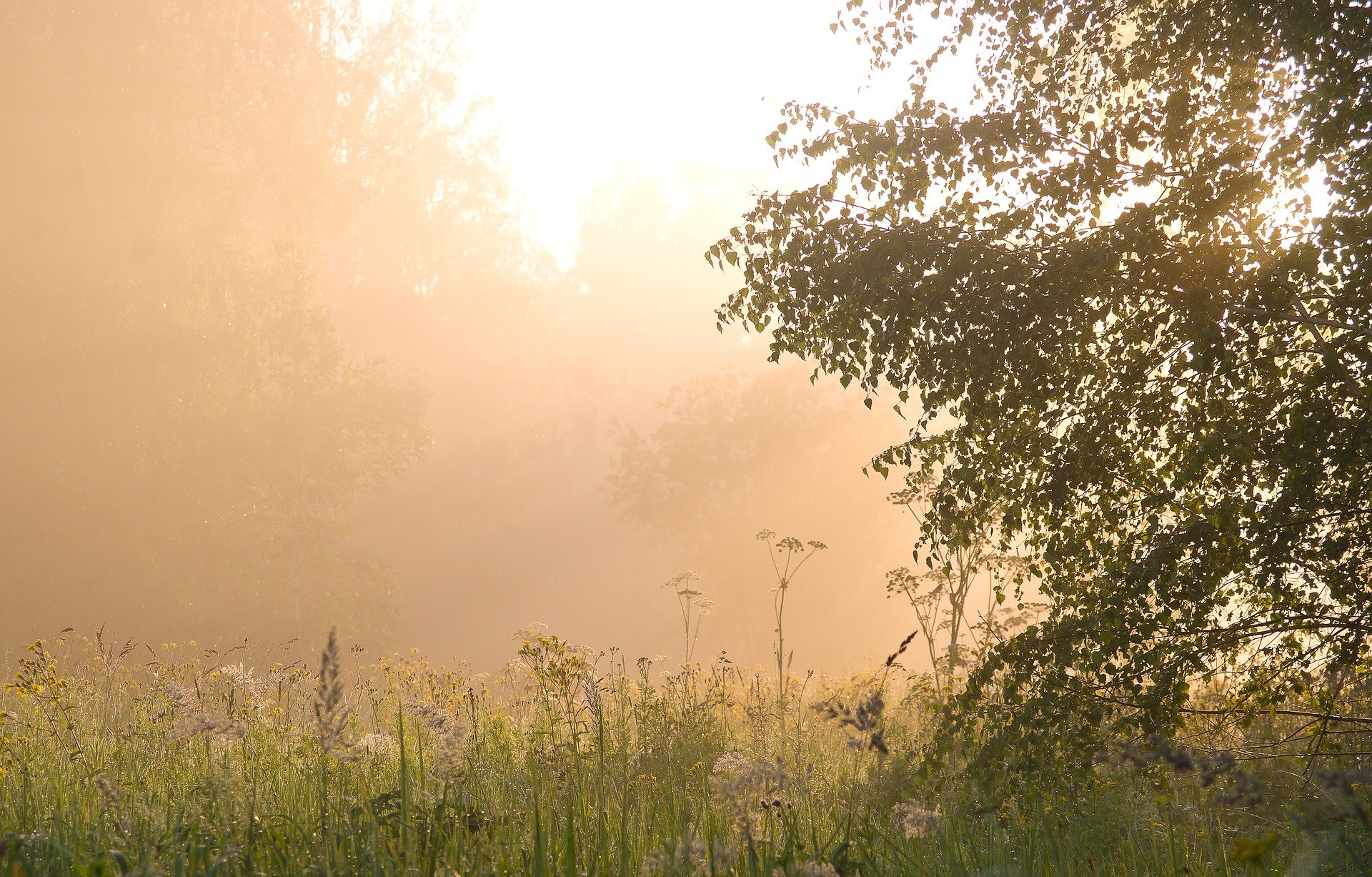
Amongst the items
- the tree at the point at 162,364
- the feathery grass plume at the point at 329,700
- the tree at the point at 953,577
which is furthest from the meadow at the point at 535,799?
the tree at the point at 162,364

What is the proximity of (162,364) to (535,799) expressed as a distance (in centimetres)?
2233

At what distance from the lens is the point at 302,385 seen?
2348cm

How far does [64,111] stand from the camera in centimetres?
2214

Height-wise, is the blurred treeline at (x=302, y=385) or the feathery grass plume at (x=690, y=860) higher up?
the blurred treeline at (x=302, y=385)

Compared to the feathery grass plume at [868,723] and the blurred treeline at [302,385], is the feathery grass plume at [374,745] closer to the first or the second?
the feathery grass plume at [868,723]

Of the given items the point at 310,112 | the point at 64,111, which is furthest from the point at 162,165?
the point at 310,112

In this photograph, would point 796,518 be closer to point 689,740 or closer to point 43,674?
point 689,740

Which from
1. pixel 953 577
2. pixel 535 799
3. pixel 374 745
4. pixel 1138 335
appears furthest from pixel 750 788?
pixel 953 577

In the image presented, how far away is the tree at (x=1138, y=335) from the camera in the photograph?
4445 mm

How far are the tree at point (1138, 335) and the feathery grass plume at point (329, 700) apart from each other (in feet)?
11.4

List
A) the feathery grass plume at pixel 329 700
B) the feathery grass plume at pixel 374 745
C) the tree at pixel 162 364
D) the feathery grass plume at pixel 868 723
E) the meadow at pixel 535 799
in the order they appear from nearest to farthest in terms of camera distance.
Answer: the feathery grass plume at pixel 329 700 → the feathery grass plume at pixel 868 723 → the meadow at pixel 535 799 → the feathery grass plume at pixel 374 745 → the tree at pixel 162 364

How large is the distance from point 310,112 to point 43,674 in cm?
2701

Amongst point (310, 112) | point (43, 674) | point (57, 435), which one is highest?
point (310, 112)

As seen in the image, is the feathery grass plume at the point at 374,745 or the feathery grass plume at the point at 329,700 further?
the feathery grass plume at the point at 374,745
